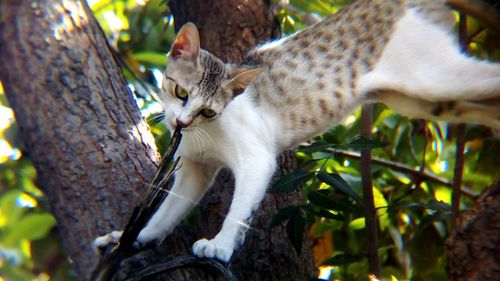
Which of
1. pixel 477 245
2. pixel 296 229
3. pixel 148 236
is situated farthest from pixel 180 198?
pixel 477 245

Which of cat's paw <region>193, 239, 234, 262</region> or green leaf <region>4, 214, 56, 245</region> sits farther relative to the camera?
cat's paw <region>193, 239, 234, 262</region>

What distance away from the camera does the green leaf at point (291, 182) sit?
214 centimetres

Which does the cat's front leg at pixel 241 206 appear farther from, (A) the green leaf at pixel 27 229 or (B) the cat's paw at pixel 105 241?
(A) the green leaf at pixel 27 229

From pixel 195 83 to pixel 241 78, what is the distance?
0.43ft

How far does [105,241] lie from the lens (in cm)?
197

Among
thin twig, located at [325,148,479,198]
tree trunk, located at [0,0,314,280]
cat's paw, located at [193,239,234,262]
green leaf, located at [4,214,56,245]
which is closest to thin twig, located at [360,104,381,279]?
thin twig, located at [325,148,479,198]

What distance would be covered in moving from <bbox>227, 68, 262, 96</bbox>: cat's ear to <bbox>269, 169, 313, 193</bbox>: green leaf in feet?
0.95

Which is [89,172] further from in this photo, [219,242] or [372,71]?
[372,71]

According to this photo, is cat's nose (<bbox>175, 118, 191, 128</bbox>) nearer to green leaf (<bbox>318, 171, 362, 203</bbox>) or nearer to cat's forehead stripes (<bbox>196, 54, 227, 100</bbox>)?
cat's forehead stripes (<bbox>196, 54, 227, 100</bbox>)

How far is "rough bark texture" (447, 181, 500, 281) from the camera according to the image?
162cm

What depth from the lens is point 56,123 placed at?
2.12 m

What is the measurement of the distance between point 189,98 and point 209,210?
1.55 ft

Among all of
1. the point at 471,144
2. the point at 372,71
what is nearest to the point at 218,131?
the point at 372,71

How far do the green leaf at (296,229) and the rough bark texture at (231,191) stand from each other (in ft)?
0.69
